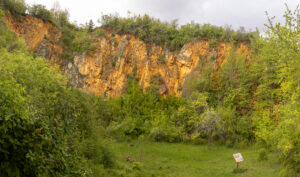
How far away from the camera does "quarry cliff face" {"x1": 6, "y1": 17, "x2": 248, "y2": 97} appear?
3145 centimetres

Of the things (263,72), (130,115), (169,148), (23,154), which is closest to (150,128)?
(130,115)

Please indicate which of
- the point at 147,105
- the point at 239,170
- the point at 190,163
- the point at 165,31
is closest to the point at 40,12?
the point at 165,31

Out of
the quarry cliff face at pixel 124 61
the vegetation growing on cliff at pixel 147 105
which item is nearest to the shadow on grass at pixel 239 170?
the vegetation growing on cliff at pixel 147 105

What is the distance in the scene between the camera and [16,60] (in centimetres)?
1141

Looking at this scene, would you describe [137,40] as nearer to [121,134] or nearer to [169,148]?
[121,134]

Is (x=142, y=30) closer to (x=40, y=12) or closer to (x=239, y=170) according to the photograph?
(x=40, y=12)

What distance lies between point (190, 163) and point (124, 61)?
815 inches

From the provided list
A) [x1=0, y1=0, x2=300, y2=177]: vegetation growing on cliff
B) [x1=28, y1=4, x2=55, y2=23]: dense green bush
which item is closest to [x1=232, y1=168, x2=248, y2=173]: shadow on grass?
[x1=0, y1=0, x2=300, y2=177]: vegetation growing on cliff

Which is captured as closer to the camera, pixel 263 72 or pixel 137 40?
pixel 263 72

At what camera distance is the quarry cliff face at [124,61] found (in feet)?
103

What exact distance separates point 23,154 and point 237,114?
2597cm

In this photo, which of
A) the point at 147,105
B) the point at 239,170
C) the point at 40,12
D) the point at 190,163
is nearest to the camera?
the point at 239,170

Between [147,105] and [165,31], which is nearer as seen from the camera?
[147,105]

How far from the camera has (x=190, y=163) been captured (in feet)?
53.8
